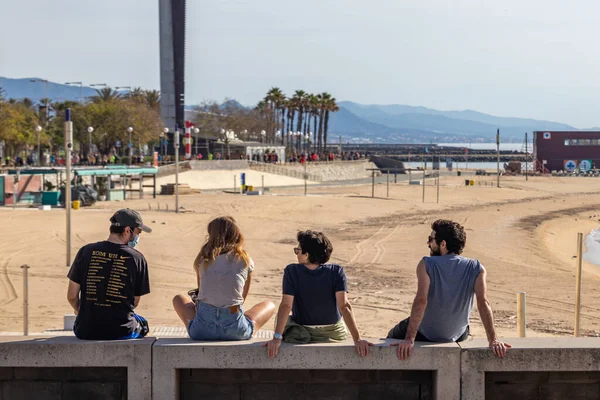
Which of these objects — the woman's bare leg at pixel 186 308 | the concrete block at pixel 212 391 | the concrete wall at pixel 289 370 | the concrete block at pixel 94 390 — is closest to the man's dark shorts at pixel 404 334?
the concrete wall at pixel 289 370

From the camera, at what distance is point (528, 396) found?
5.93 meters

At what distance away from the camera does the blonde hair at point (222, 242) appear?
6.16 metres

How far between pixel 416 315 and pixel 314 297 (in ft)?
2.47

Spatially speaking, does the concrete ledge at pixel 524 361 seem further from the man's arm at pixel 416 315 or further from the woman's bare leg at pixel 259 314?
the woman's bare leg at pixel 259 314

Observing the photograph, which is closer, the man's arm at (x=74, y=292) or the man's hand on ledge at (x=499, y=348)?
the man's hand on ledge at (x=499, y=348)

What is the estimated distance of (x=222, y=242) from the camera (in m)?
6.20

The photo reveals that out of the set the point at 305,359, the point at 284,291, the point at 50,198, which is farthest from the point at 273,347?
the point at 50,198

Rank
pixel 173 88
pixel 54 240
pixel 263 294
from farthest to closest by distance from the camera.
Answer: pixel 173 88 → pixel 54 240 → pixel 263 294

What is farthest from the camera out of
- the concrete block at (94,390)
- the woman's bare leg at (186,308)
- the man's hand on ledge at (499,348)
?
the woman's bare leg at (186,308)

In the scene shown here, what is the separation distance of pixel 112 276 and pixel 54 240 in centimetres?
1709

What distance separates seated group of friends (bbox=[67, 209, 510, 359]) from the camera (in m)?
5.94

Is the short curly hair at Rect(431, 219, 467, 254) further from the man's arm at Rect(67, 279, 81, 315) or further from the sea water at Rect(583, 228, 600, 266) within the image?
the sea water at Rect(583, 228, 600, 266)

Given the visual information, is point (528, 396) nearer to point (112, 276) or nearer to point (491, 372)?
point (491, 372)

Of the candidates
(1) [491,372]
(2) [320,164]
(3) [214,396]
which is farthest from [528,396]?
(2) [320,164]
